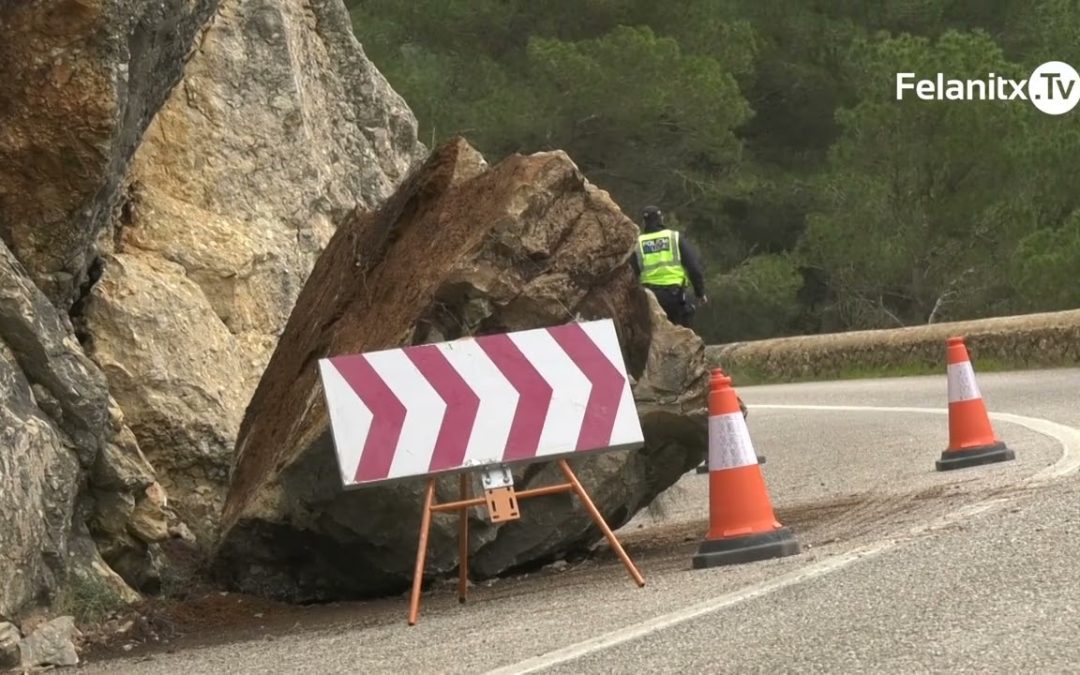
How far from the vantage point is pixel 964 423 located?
39.9 ft

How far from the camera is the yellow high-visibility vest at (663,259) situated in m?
17.3

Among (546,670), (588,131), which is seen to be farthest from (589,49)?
(546,670)

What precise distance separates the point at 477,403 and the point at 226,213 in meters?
5.51

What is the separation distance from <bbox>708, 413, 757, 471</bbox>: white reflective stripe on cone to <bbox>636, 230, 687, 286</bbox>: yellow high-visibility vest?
8189 millimetres

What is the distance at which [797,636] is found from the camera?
6.24 meters

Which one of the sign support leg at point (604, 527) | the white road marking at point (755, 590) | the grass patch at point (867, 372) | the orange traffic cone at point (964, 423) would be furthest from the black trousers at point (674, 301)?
the sign support leg at point (604, 527)

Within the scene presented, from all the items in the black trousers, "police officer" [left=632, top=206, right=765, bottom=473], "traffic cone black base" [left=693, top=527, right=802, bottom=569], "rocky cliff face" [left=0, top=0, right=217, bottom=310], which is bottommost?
"traffic cone black base" [left=693, top=527, right=802, bottom=569]

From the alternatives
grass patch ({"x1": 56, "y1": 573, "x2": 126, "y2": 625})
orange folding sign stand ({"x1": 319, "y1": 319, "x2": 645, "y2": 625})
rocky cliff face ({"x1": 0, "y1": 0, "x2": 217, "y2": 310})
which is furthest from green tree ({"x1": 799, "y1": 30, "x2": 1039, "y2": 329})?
grass patch ({"x1": 56, "y1": 573, "x2": 126, "y2": 625})

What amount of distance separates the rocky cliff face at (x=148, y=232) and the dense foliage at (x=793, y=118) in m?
17.6

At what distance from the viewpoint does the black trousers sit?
1722 cm

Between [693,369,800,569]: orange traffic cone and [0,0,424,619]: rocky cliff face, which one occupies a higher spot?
[0,0,424,619]: rocky cliff face

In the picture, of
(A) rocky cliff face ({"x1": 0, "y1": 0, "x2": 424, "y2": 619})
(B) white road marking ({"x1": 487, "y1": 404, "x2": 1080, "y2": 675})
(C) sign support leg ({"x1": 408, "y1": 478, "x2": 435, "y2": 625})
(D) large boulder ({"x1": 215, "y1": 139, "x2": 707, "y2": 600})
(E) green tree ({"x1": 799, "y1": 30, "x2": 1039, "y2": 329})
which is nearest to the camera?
(B) white road marking ({"x1": 487, "y1": 404, "x2": 1080, "y2": 675})

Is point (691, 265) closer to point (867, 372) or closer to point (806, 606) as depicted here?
point (867, 372)

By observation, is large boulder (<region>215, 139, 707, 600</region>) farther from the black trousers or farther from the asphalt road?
the black trousers
